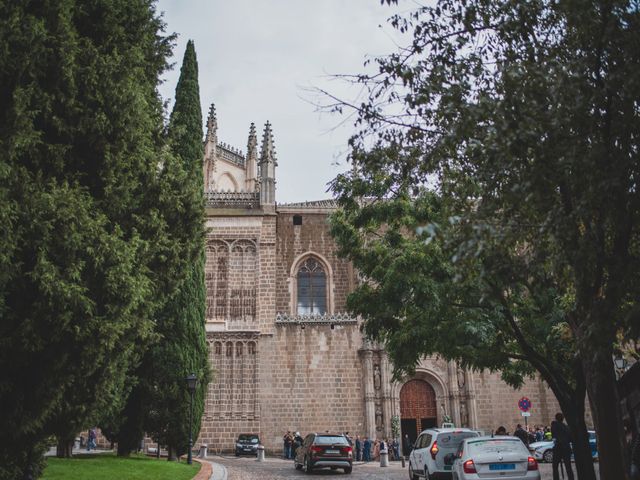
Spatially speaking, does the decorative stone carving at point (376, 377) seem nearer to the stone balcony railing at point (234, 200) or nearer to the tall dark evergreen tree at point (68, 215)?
the stone balcony railing at point (234, 200)

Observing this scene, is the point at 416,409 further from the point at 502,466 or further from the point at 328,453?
the point at 502,466

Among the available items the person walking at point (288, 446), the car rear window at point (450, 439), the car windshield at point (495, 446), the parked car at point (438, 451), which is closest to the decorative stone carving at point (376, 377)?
the person walking at point (288, 446)

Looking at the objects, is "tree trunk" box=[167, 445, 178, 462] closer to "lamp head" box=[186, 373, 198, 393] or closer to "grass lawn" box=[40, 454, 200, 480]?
"lamp head" box=[186, 373, 198, 393]

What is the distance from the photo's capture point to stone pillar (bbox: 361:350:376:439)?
26.0 metres

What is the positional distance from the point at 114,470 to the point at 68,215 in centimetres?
663

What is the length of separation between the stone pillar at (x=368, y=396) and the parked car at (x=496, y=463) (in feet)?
50.4

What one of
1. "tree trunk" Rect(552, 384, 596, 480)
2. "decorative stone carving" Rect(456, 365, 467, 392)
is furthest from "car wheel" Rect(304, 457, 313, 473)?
"decorative stone carving" Rect(456, 365, 467, 392)

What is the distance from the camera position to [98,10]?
10.8 metres

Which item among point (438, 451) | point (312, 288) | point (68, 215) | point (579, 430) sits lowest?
point (438, 451)

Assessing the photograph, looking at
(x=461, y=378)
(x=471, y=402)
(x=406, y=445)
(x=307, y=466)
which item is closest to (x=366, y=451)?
(x=406, y=445)

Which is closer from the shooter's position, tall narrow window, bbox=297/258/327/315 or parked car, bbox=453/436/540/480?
parked car, bbox=453/436/540/480

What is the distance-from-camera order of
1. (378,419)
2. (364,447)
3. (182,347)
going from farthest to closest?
(378,419)
(364,447)
(182,347)

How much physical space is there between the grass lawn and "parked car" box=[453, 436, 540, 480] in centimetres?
590

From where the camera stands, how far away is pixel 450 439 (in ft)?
43.8
